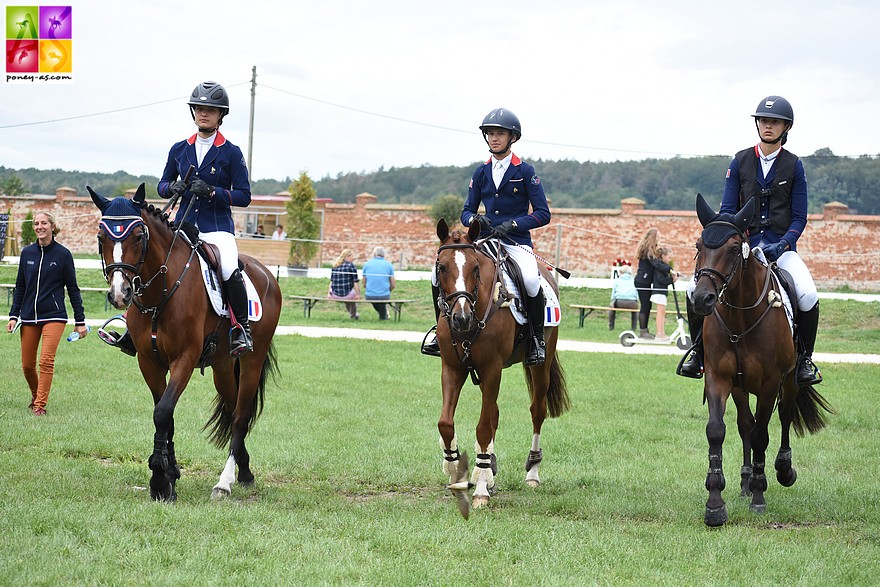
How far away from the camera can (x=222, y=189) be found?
770 cm

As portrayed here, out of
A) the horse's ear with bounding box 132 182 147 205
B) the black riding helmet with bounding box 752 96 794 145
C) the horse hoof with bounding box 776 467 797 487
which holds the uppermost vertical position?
the black riding helmet with bounding box 752 96 794 145

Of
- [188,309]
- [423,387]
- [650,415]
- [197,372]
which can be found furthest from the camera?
[197,372]

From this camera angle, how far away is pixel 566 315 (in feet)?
83.0

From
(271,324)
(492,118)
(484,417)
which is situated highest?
(492,118)

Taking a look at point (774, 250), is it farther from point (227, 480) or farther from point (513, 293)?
point (227, 480)

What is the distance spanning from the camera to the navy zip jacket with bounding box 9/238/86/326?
10.8 metres

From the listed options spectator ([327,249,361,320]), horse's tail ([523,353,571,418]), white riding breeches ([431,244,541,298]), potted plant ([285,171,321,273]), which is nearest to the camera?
white riding breeches ([431,244,541,298])

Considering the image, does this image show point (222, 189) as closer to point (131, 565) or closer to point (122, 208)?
point (122, 208)

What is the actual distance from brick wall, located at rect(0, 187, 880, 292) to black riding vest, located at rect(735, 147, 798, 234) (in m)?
22.2

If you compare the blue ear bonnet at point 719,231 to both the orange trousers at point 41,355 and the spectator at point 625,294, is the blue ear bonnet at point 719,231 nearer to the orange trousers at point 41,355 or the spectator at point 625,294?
the orange trousers at point 41,355

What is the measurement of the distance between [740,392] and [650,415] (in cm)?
391

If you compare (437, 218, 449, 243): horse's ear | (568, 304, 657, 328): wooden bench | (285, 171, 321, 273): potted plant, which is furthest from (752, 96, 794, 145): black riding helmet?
(285, 171, 321, 273): potted plant

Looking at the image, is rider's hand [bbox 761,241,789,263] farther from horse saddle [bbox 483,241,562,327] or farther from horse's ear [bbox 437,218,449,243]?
horse's ear [bbox 437,218,449,243]

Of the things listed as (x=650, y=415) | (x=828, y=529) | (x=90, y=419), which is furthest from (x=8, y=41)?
(x=828, y=529)
